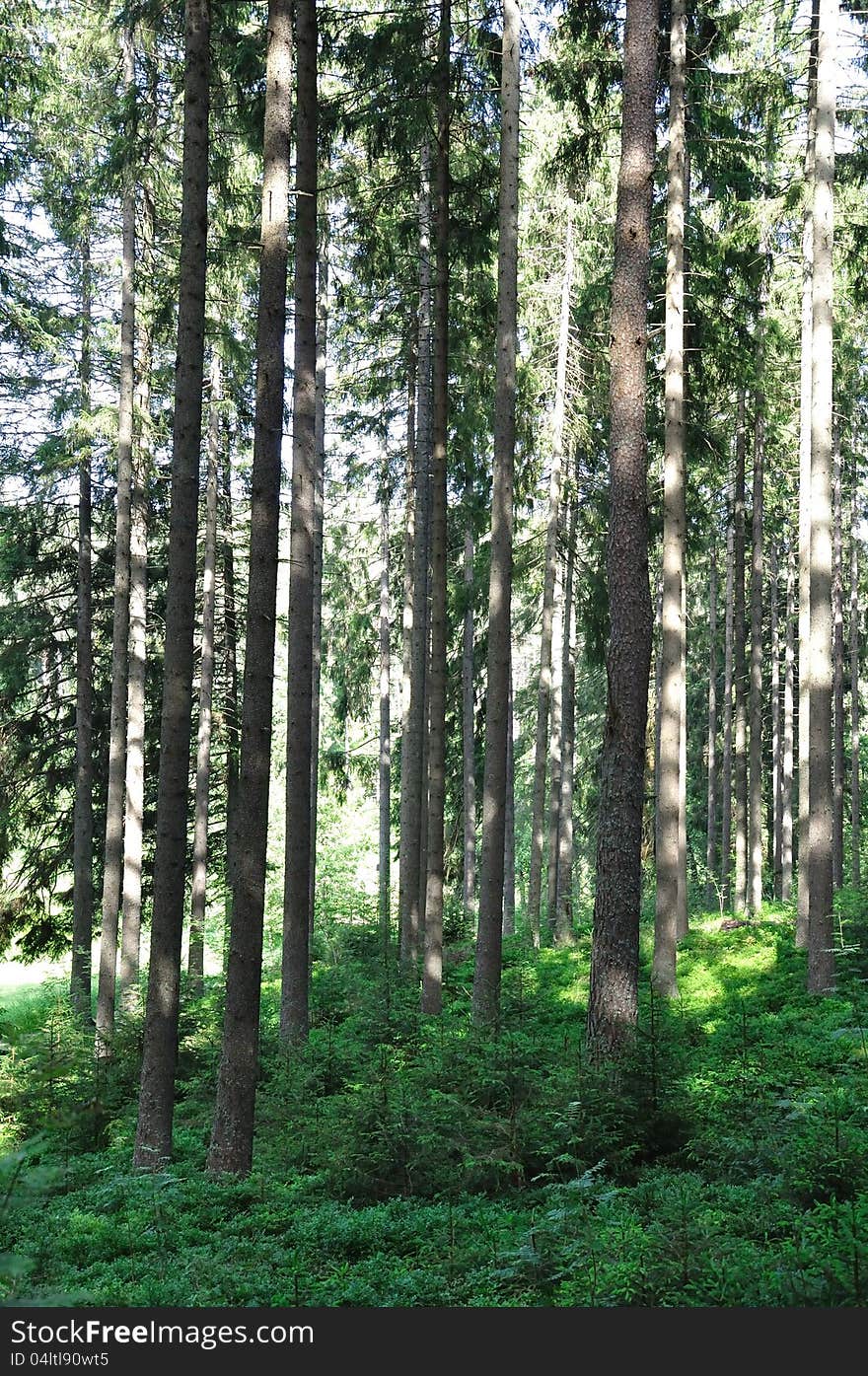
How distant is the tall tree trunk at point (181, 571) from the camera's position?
31.3 ft

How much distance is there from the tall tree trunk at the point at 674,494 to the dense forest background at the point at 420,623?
7 cm

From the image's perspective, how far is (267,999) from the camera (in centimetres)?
1769

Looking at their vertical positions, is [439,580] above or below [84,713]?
above

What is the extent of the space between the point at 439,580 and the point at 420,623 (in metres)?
4.09

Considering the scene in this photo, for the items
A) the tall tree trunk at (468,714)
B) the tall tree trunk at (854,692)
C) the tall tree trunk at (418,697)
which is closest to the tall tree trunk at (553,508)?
the tall tree trunk at (468,714)

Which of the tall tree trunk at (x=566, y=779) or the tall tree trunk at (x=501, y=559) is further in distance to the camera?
the tall tree trunk at (x=566, y=779)

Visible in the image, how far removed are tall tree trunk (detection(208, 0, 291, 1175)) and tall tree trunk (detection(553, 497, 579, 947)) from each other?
11479 mm

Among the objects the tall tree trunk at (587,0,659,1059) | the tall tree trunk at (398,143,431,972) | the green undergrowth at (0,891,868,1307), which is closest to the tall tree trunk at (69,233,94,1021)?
the green undergrowth at (0,891,868,1307)

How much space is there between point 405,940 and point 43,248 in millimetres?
14019

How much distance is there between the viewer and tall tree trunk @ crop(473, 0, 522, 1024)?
12.4 m

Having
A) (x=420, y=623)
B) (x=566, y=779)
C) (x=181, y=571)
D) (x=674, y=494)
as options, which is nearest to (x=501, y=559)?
(x=674, y=494)

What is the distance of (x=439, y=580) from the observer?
1388 centimetres

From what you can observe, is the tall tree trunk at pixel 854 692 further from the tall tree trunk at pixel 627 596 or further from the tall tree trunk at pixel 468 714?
the tall tree trunk at pixel 627 596

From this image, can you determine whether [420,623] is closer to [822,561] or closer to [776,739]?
[822,561]
